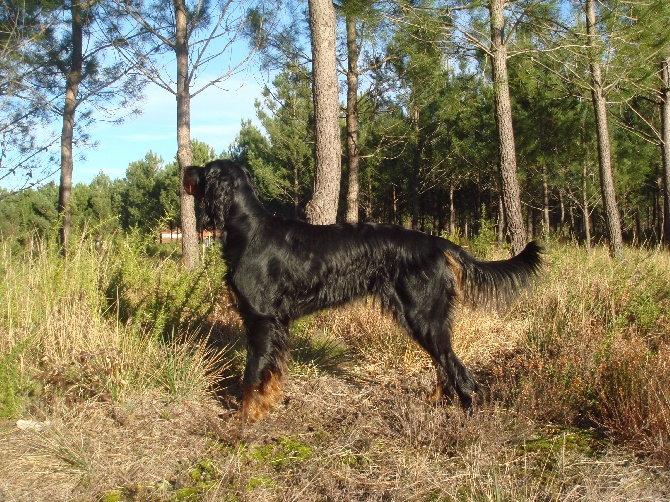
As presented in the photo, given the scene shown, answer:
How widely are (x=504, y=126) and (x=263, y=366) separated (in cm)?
647

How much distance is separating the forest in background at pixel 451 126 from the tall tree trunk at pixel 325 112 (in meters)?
1.33

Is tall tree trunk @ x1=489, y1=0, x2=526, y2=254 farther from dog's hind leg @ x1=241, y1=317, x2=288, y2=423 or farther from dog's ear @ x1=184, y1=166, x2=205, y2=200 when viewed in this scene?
dog's ear @ x1=184, y1=166, x2=205, y2=200

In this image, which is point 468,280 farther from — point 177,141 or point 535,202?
point 535,202

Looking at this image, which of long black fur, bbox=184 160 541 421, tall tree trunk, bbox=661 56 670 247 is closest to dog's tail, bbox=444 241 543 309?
long black fur, bbox=184 160 541 421

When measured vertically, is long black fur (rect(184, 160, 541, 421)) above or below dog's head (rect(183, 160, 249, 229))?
below

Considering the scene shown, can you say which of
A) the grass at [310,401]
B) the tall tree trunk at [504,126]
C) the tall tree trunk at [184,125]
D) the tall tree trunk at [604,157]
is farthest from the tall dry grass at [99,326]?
the tall tree trunk at [604,157]

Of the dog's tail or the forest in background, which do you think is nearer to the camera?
the dog's tail

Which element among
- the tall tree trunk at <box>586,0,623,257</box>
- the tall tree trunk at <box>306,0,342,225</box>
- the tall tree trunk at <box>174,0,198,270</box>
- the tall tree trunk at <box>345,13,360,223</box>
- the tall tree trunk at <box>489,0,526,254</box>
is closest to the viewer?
the tall tree trunk at <box>306,0,342,225</box>

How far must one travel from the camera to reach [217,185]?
363 centimetres

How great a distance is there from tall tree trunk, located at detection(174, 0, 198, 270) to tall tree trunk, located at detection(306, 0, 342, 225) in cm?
464

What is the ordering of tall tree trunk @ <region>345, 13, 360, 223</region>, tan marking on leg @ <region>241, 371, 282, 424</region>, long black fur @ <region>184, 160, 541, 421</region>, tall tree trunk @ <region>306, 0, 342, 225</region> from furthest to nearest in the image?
1. tall tree trunk @ <region>345, 13, 360, 223</region>
2. tall tree trunk @ <region>306, 0, 342, 225</region>
3. long black fur @ <region>184, 160, 541, 421</region>
4. tan marking on leg @ <region>241, 371, 282, 424</region>

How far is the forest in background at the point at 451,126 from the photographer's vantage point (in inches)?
325

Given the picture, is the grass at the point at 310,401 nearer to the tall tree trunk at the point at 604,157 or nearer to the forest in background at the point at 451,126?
the forest in background at the point at 451,126

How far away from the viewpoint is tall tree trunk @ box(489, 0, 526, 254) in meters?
8.05
